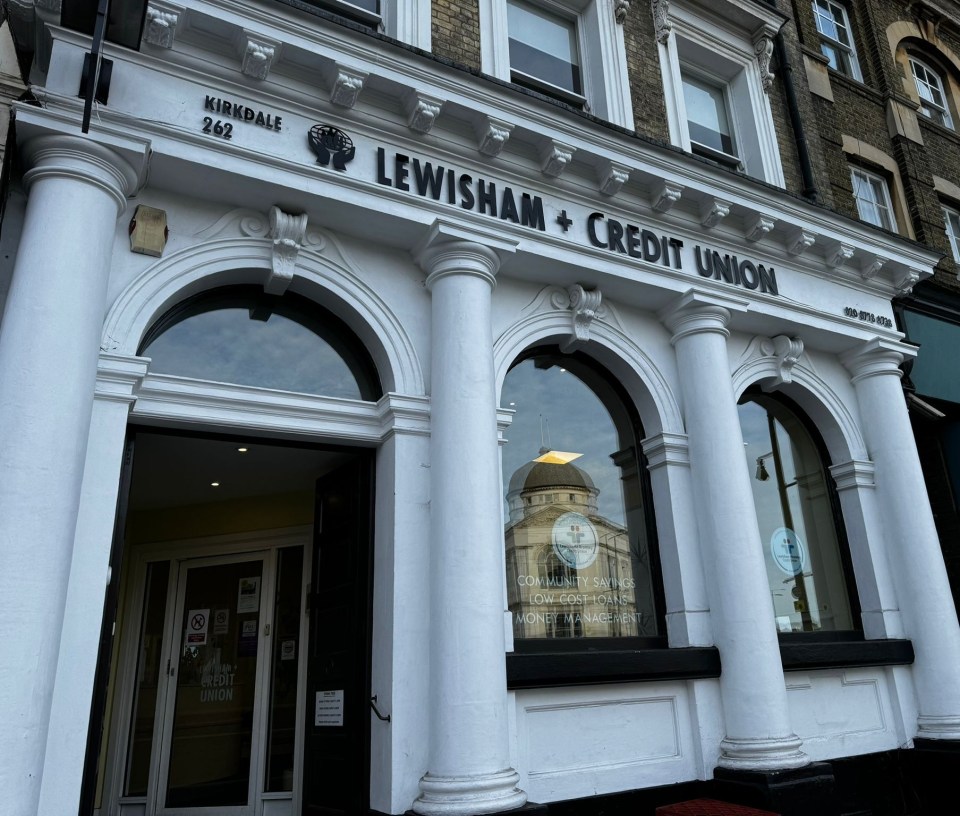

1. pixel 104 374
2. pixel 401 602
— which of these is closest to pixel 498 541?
pixel 401 602

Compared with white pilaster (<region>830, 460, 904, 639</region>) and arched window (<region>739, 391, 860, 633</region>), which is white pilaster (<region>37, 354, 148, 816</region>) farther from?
white pilaster (<region>830, 460, 904, 639</region>)

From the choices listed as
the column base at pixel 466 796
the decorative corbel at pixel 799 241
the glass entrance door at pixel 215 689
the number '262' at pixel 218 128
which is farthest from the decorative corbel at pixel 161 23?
the decorative corbel at pixel 799 241

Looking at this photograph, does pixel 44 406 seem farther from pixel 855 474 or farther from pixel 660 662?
pixel 855 474

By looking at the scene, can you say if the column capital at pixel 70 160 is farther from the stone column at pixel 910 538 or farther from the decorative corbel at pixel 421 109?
the stone column at pixel 910 538

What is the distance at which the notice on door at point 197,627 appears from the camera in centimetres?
808

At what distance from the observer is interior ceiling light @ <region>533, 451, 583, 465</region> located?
7.06 metres

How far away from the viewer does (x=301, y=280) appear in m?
5.93

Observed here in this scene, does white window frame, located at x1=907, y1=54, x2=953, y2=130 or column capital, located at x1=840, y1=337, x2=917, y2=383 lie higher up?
white window frame, located at x1=907, y1=54, x2=953, y2=130

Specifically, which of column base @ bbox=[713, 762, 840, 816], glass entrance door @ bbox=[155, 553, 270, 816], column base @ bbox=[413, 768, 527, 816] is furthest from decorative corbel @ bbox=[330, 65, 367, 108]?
column base @ bbox=[713, 762, 840, 816]

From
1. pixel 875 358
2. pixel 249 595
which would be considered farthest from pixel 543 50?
pixel 249 595

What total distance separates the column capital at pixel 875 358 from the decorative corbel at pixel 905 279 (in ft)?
2.53

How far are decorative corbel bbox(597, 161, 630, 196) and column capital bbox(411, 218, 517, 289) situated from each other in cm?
139

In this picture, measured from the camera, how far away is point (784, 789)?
19.0 feet

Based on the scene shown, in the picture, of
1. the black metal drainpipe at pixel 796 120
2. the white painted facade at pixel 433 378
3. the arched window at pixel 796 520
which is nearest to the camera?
the white painted facade at pixel 433 378
